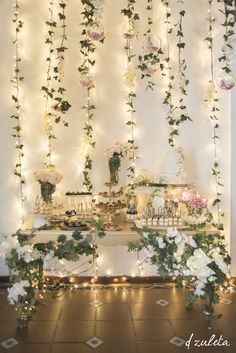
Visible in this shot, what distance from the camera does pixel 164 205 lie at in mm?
3738

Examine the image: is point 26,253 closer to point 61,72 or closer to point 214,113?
point 61,72

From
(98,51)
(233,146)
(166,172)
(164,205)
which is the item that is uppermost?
(98,51)

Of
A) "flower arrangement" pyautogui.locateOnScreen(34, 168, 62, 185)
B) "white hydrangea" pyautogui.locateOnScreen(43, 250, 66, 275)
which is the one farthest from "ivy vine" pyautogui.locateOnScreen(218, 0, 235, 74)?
"white hydrangea" pyautogui.locateOnScreen(43, 250, 66, 275)

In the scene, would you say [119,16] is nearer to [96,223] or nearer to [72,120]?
[72,120]

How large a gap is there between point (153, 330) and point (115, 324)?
0.98ft

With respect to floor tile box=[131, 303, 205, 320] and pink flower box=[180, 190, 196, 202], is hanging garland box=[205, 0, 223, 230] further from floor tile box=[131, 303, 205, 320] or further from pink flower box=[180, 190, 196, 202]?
floor tile box=[131, 303, 205, 320]

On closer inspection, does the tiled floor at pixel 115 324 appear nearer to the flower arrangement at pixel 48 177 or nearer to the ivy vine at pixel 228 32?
the flower arrangement at pixel 48 177

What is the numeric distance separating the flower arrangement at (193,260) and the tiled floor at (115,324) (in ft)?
0.82

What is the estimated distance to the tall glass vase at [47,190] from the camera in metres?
3.81

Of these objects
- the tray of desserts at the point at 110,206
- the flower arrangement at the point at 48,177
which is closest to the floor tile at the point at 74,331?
the tray of desserts at the point at 110,206

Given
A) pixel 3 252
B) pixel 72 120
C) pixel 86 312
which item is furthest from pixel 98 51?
pixel 86 312

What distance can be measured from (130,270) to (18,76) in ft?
7.05

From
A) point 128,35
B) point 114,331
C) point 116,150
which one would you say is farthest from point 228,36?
point 114,331

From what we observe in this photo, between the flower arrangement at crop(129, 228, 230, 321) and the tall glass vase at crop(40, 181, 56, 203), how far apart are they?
0.96 m
